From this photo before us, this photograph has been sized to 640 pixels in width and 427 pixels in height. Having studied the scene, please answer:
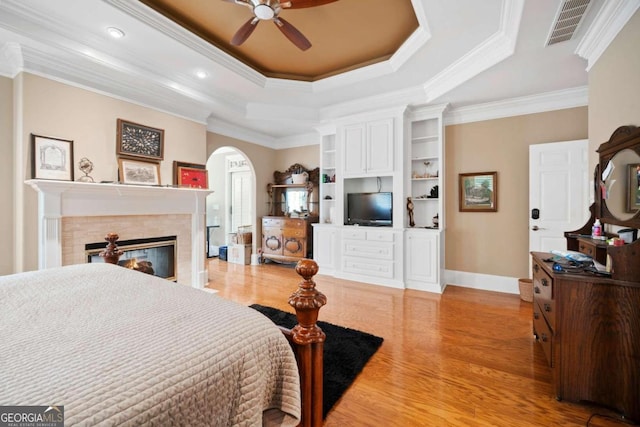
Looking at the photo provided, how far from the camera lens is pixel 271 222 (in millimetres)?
5414

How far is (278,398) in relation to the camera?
0.98 m

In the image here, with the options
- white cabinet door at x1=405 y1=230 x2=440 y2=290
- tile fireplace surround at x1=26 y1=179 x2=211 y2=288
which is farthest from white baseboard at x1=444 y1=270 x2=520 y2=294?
tile fireplace surround at x1=26 y1=179 x2=211 y2=288

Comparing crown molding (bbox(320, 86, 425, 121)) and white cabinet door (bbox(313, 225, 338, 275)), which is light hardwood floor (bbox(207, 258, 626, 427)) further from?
crown molding (bbox(320, 86, 425, 121))

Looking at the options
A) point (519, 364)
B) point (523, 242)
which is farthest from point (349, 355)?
point (523, 242)

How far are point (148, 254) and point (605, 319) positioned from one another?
441 centimetres

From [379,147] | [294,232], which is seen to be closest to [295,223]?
[294,232]

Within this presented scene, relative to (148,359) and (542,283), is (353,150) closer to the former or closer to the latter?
(542,283)

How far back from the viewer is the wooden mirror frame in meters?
1.74

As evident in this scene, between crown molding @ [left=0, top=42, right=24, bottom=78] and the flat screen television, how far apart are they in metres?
4.09

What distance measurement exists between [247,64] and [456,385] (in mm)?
3861

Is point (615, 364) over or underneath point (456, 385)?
over

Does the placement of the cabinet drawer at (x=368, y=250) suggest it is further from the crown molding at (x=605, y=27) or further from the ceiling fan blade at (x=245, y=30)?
the ceiling fan blade at (x=245, y=30)

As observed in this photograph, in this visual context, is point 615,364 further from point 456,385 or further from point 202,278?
point 202,278

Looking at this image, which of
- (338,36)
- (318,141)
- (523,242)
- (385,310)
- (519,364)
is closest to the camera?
(519,364)
